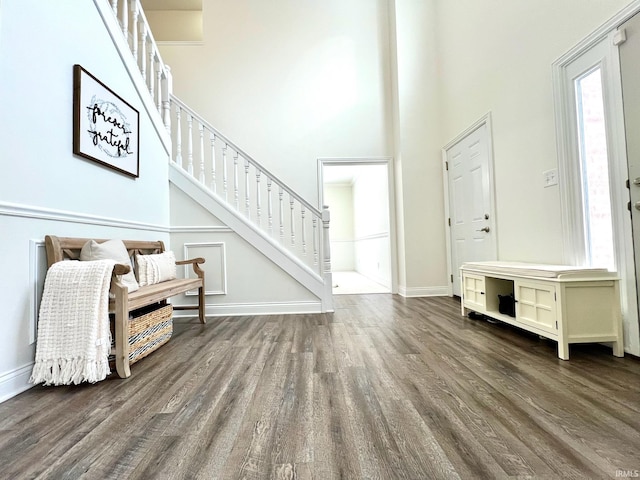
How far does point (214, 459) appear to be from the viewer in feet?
3.49

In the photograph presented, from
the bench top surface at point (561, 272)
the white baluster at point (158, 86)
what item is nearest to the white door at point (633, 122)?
the bench top surface at point (561, 272)

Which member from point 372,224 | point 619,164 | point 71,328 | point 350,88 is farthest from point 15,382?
point 372,224

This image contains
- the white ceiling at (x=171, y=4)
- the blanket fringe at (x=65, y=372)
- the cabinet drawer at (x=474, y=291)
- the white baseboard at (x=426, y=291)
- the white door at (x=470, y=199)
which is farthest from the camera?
the white ceiling at (x=171, y=4)

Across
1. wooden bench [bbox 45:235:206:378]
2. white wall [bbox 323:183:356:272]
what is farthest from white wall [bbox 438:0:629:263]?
white wall [bbox 323:183:356:272]

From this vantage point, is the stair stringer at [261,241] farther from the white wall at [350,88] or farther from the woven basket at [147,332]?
the white wall at [350,88]

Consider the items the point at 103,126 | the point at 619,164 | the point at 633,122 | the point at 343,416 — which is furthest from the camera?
the point at 103,126

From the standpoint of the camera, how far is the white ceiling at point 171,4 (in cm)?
557

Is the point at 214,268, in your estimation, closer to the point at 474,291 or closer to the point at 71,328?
the point at 71,328

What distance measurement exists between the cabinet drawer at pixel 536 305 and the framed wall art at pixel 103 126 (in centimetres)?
310

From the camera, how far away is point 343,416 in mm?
1320

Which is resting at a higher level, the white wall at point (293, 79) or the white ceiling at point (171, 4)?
the white ceiling at point (171, 4)

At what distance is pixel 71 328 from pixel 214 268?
1759 millimetres

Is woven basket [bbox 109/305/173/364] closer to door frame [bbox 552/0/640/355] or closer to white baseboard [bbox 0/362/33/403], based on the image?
white baseboard [bbox 0/362/33/403]

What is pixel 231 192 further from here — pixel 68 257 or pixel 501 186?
pixel 501 186
